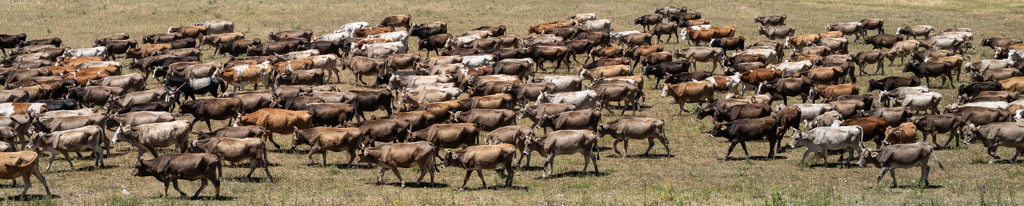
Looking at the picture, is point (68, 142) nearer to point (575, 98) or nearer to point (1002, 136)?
point (575, 98)

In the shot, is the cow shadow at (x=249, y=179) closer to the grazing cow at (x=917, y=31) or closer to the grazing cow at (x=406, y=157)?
the grazing cow at (x=406, y=157)

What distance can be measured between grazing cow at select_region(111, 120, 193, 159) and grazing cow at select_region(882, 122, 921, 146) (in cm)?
1671

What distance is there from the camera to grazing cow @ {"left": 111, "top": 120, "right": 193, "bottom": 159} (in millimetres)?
24391

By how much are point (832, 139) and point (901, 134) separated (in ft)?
7.42

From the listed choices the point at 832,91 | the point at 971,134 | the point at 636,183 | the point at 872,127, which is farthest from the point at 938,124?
the point at 636,183

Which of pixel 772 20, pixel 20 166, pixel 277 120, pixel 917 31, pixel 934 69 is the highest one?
pixel 20 166

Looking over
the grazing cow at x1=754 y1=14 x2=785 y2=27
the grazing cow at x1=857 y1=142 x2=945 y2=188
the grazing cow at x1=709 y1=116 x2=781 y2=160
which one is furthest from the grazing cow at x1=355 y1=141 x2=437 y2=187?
the grazing cow at x1=754 y1=14 x2=785 y2=27

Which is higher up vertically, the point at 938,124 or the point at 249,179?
the point at 249,179

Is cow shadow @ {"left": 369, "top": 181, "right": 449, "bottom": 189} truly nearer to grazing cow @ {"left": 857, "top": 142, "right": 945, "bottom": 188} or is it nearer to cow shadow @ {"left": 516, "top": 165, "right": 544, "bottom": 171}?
cow shadow @ {"left": 516, "top": 165, "right": 544, "bottom": 171}

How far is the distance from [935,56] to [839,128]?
60.2ft

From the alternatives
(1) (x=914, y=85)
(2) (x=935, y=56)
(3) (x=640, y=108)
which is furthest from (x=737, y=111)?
(2) (x=935, y=56)

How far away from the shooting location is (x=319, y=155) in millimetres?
25500

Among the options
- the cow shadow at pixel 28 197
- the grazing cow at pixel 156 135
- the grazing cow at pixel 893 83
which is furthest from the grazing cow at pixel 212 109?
the grazing cow at pixel 893 83

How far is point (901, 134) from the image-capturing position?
2548cm
